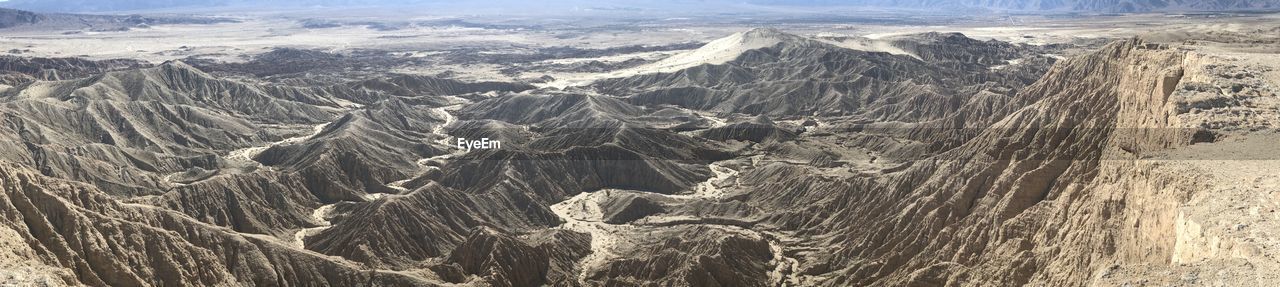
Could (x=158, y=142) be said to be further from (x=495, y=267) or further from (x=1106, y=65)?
(x=1106, y=65)

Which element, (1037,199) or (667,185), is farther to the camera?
(667,185)

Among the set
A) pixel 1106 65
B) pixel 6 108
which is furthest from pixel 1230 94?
pixel 6 108

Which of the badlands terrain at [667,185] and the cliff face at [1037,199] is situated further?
the badlands terrain at [667,185]

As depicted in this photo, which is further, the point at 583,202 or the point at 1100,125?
the point at 583,202

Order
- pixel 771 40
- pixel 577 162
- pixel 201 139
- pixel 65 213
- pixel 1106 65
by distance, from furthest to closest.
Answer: pixel 771 40, pixel 201 139, pixel 577 162, pixel 1106 65, pixel 65 213

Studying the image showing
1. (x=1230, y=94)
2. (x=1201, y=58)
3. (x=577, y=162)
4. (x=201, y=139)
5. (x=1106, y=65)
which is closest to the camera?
(x=1230, y=94)

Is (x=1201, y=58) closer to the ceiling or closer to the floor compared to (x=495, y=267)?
closer to the ceiling

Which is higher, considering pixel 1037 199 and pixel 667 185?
pixel 1037 199

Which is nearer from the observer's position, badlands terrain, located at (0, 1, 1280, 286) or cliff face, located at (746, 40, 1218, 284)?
cliff face, located at (746, 40, 1218, 284)
